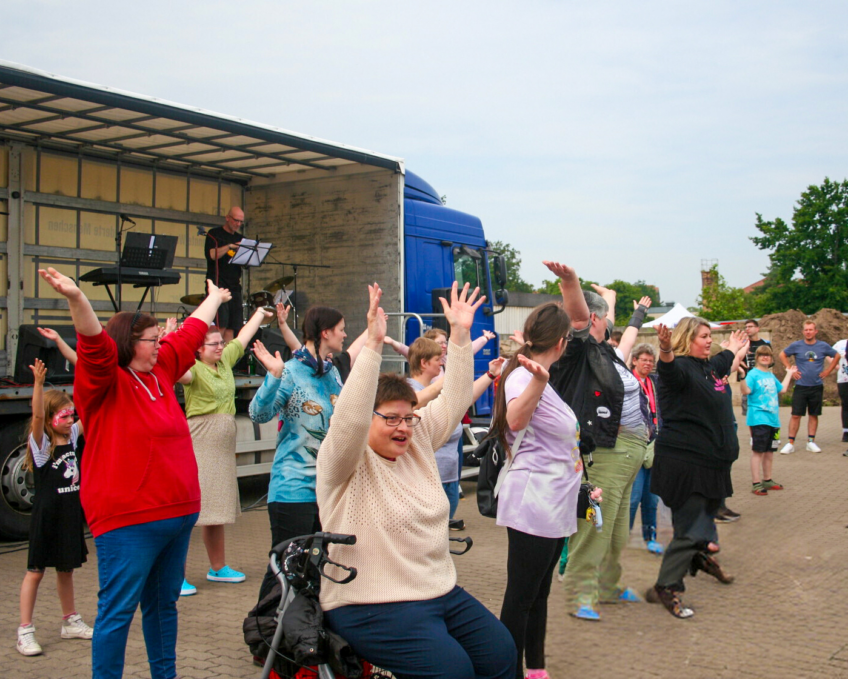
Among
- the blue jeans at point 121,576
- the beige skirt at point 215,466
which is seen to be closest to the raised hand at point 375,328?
the blue jeans at point 121,576

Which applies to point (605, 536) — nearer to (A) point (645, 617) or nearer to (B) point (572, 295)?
(A) point (645, 617)

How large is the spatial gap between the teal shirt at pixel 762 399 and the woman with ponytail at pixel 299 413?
587 centimetres

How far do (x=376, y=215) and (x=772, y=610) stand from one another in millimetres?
6272

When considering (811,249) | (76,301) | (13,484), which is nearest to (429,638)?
(76,301)

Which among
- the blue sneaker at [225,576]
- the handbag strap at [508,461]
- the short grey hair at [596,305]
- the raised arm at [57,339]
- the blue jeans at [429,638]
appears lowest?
the blue sneaker at [225,576]

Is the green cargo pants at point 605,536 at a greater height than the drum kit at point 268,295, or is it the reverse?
the drum kit at point 268,295

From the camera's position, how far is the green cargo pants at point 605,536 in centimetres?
523

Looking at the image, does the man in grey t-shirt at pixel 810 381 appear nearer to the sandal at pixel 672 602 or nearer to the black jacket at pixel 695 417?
the black jacket at pixel 695 417

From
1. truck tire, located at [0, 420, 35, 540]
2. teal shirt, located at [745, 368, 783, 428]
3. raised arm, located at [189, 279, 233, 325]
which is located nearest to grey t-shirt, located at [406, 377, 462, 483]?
raised arm, located at [189, 279, 233, 325]

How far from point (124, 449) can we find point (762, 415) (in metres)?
7.43

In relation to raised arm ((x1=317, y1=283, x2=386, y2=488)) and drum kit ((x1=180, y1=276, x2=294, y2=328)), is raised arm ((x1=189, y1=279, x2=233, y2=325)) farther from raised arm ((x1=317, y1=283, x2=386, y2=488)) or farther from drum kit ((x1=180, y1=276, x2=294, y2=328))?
drum kit ((x1=180, y1=276, x2=294, y2=328))

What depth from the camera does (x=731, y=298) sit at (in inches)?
1833

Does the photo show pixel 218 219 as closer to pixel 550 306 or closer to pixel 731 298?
pixel 550 306

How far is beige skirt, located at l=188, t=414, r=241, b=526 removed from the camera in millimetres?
5773
